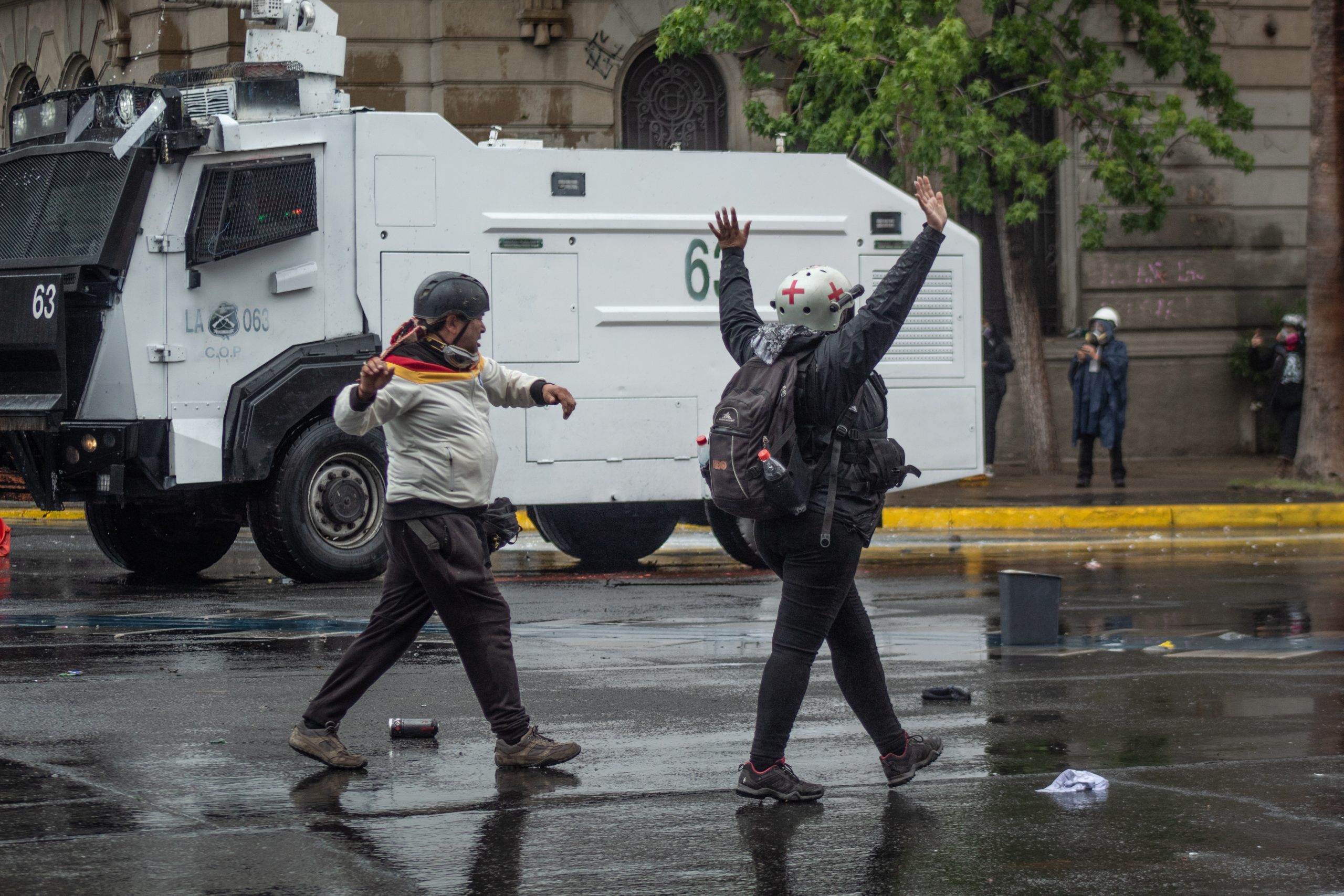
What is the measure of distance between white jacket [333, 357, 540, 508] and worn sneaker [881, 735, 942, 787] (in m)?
1.58

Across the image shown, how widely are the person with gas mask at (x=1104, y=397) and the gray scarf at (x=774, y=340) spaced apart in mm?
14212

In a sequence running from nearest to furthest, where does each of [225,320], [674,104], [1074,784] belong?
1. [1074,784]
2. [225,320]
3. [674,104]

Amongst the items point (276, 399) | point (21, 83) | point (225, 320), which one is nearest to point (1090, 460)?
point (276, 399)

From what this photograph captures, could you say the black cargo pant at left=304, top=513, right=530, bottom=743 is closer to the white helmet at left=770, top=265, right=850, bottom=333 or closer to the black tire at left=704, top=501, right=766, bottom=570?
the white helmet at left=770, top=265, right=850, bottom=333

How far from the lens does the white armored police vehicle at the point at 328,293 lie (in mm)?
11508

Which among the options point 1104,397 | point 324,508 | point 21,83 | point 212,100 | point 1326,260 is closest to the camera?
point 212,100

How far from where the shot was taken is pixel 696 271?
1305 centimetres

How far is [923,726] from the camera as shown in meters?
7.09

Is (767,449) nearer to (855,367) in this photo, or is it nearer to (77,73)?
(855,367)

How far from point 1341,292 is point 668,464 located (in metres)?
8.92

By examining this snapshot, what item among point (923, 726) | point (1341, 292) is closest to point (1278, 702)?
point (923, 726)

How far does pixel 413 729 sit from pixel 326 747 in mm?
578

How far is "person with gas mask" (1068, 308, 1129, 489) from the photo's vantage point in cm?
1964

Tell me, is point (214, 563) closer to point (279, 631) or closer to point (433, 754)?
point (279, 631)
